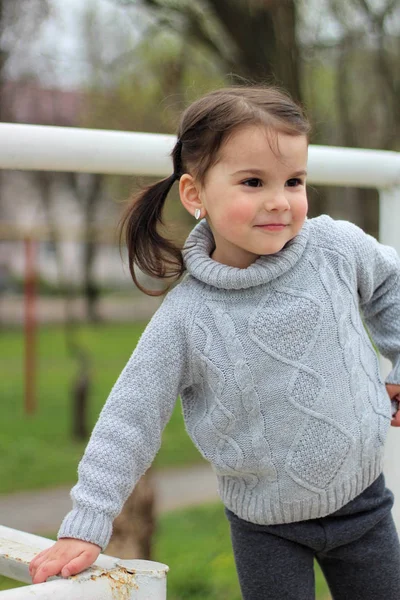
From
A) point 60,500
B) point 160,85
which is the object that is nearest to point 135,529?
point 160,85

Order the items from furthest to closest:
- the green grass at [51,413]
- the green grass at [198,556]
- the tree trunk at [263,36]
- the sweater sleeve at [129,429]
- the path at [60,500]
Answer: the green grass at [51,413] < the path at [60,500] < the tree trunk at [263,36] < the green grass at [198,556] < the sweater sleeve at [129,429]

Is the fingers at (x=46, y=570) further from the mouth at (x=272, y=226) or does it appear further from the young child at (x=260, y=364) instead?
the mouth at (x=272, y=226)

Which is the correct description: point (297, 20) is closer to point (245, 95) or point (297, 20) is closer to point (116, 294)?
point (245, 95)

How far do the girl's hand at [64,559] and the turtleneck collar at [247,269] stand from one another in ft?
1.50

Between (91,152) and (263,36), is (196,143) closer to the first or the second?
(91,152)

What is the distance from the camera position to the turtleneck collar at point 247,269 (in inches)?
57.1

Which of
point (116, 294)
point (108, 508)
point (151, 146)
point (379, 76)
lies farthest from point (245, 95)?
point (116, 294)

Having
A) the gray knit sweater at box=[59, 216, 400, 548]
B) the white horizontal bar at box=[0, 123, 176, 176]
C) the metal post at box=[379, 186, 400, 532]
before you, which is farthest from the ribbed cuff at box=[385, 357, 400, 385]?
the white horizontal bar at box=[0, 123, 176, 176]

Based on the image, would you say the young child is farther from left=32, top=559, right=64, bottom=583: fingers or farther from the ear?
left=32, top=559, right=64, bottom=583: fingers

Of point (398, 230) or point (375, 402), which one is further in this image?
point (398, 230)

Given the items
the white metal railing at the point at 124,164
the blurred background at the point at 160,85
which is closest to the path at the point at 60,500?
the blurred background at the point at 160,85

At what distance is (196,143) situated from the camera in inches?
57.6

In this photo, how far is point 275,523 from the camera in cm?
151

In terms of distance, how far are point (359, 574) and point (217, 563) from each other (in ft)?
5.49
